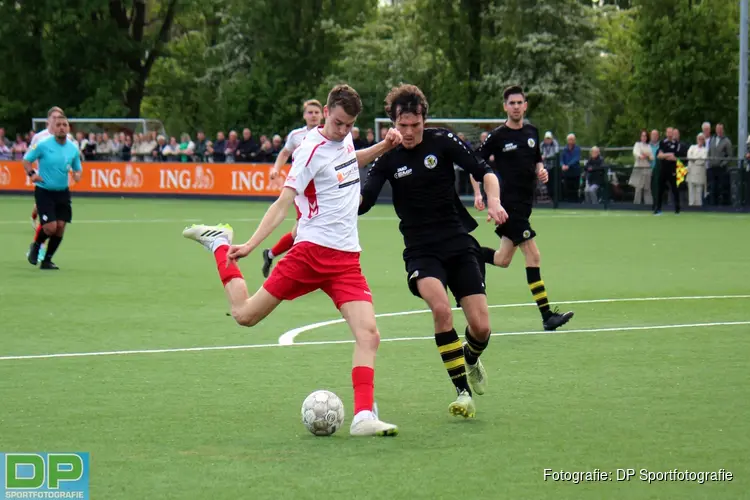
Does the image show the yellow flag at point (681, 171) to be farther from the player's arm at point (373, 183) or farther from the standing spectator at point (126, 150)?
the player's arm at point (373, 183)

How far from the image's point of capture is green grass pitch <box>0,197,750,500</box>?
6957 mm

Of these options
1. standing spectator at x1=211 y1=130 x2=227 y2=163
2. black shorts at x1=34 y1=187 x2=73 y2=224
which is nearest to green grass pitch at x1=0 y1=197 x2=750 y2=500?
black shorts at x1=34 y1=187 x2=73 y2=224

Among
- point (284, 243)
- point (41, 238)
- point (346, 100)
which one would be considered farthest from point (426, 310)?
point (41, 238)

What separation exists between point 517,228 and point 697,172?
19.0m

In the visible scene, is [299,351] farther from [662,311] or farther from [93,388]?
[662,311]

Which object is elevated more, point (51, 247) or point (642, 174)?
point (642, 174)

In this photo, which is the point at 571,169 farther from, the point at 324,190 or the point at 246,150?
the point at 324,190

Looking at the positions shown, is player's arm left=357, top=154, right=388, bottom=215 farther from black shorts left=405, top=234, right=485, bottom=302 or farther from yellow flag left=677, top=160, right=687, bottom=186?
yellow flag left=677, top=160, right=687, bottom=186

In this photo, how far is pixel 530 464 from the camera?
23.5 feet

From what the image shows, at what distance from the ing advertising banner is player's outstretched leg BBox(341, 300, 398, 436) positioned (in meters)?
29.4

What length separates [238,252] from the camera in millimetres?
8203

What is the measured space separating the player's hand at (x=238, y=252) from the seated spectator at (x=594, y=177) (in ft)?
83.7

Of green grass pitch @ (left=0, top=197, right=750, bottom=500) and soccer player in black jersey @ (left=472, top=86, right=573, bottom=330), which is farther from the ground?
soccer player in black jersey @ (left=472, top=86, right=573, bottom=330)

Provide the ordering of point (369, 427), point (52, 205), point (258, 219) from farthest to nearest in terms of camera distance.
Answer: point (258, 219)
point (52, 205)
point (369, 427)
